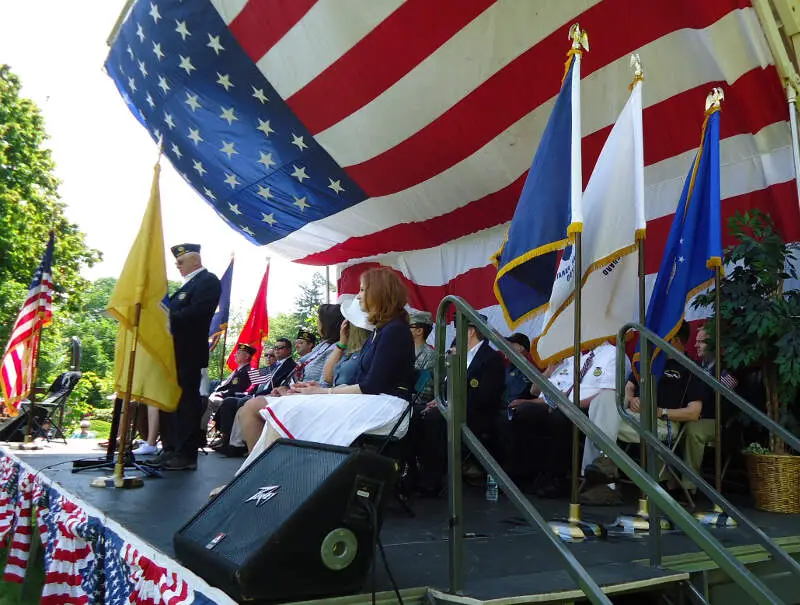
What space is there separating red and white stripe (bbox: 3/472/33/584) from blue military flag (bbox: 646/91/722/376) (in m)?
3.74

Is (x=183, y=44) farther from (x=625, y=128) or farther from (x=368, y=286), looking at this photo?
(x=625, y=128)

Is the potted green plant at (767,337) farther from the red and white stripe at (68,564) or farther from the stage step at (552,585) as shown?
the red and white stripe at (68,564)

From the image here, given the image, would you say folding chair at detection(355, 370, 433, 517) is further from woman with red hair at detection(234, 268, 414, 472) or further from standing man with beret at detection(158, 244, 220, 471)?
standing man with beret at detection(158, 244, 220, 471)

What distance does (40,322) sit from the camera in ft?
22.3

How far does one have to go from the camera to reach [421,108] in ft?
19.1

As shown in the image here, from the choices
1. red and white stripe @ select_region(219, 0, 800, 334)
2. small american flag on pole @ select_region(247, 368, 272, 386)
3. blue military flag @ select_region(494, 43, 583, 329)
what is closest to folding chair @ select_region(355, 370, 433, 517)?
blue military flag @ select_region(494, 43, 583, 329)

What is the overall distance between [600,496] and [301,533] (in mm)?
2739

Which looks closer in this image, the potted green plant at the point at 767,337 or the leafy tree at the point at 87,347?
the potted green plant at the point at 767,337

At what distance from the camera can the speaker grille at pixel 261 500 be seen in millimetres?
1837

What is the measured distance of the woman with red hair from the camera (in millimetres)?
3031

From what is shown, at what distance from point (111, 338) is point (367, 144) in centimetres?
4877

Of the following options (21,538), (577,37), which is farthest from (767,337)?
(21,538)

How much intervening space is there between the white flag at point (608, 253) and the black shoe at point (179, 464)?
2.70m

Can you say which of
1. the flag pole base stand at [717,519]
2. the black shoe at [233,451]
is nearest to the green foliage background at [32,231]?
the black shoe at [233,451]
